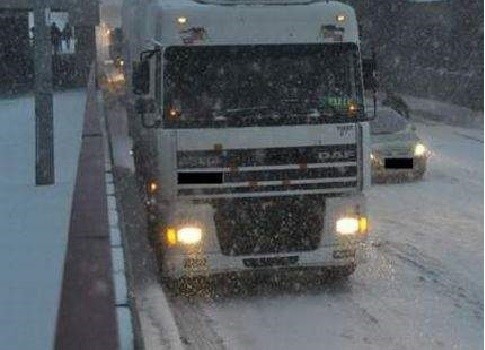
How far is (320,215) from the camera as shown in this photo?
1079 cm

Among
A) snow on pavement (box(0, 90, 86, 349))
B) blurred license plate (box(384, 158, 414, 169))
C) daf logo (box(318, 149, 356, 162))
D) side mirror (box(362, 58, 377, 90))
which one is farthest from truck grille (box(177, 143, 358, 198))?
blurred license plate (box(384, 158, 414, 169))

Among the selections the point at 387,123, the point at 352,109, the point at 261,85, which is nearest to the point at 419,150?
the point at 387,123

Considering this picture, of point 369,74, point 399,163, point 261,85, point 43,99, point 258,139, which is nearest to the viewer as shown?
point 258,139

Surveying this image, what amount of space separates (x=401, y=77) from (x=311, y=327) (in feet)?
146

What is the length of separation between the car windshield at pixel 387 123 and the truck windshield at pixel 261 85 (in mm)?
9496

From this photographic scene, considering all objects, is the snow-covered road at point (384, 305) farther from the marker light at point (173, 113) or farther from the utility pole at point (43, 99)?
the utility pole at point (43, 99)

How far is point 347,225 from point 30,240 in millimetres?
3500

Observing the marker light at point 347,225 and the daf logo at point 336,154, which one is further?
the marker light at point 347,225

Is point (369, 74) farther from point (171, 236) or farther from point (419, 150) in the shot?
point (419, 150)

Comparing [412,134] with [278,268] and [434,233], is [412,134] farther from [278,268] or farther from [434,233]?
[278,268]

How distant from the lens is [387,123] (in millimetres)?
A: 20953

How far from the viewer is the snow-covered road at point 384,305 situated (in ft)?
30.5

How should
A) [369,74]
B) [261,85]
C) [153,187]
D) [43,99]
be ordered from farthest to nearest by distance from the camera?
[43,99]
[153,187]
[369,74]
[261,85]

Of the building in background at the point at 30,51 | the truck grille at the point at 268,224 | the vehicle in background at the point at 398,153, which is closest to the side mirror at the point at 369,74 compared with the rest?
the truck grille at the point at 268,224
